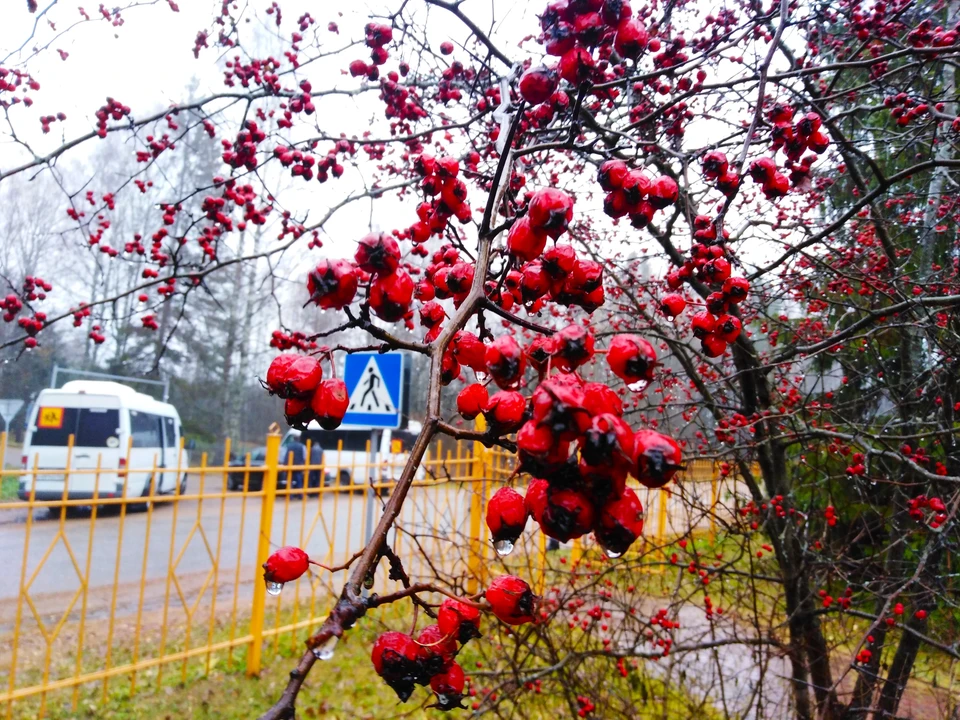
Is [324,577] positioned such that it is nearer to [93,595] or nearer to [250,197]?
[93,595]

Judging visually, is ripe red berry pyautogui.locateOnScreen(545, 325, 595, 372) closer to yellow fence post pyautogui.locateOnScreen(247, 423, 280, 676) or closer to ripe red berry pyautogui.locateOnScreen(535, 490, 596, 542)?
ripe red berry pyautogui.locateOnScreen(535, 490, 596, 542)

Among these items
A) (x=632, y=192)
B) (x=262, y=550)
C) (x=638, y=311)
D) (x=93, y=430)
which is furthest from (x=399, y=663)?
(x=93, y=430)

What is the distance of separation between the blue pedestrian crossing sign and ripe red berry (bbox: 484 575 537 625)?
401cm

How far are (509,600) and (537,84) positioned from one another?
0.91 metres

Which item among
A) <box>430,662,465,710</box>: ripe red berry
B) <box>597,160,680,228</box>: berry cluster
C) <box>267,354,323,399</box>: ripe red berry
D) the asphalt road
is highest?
<box>597,160,680,228</box>: berry cluster

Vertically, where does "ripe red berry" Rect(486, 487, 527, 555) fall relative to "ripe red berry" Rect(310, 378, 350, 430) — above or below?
below

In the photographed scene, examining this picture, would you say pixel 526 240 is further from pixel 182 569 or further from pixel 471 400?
pixel 182 569

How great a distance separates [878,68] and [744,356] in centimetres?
157

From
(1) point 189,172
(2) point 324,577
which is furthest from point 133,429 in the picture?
(2) point 324,577

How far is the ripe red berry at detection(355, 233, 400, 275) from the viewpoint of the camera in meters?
0.78

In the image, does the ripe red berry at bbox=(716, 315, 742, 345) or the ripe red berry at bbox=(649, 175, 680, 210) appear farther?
the ripe red berry at bbox=(716, 315, 742, 345)

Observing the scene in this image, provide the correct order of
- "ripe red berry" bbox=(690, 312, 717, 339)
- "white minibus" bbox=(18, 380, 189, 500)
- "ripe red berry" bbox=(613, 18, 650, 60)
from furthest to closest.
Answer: "white minibus" bbox=(18, 380, 189, 500) < "ripe red berry" bbox=(690, 312, 717, 339) < "ripe red berry" bbox=(613, 18, 650, 60)

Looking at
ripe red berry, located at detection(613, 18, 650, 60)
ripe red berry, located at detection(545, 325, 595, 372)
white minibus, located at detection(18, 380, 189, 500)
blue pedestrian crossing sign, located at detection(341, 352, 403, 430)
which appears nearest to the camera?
ripe red berry, located at detection(545, 325, 595, 372)

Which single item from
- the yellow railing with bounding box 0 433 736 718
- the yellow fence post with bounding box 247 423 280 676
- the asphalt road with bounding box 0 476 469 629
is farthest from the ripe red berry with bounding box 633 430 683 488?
the yellow fence post with bounding box 247 423 280 676
